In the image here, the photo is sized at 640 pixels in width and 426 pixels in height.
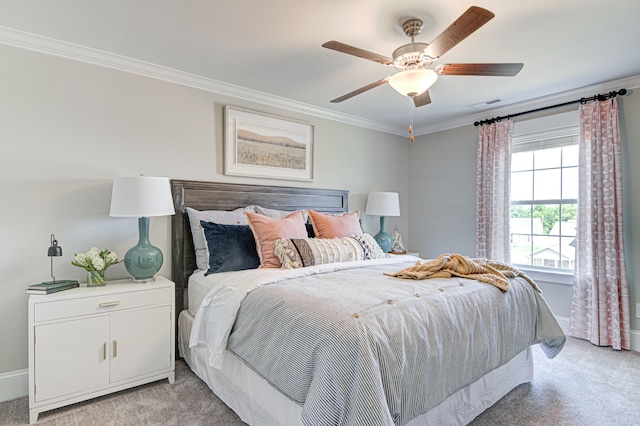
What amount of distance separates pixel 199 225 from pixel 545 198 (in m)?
3.60

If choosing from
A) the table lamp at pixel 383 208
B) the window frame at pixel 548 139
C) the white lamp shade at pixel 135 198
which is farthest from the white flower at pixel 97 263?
the window frame at pixel 548 139

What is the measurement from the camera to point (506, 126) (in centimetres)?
386

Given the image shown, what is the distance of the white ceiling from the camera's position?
1.99 meters

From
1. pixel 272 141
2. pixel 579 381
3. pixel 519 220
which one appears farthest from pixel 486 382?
pixel 272 141

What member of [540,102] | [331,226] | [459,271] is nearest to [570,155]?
[540,102]

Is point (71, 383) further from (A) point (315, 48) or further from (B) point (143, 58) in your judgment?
(A) point (315, 48)

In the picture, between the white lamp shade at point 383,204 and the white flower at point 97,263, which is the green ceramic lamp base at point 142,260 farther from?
the white lamp shade at point 383,204

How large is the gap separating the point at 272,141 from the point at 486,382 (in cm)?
278

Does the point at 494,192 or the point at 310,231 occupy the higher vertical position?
the point at 494,192

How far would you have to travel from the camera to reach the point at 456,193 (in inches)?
174

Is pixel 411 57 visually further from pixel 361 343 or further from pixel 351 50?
pixel 361 343

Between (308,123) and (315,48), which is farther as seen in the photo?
(308,123)

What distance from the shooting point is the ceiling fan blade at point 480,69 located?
2008mm

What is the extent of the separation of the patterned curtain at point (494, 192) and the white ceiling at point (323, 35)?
75 centimetres
